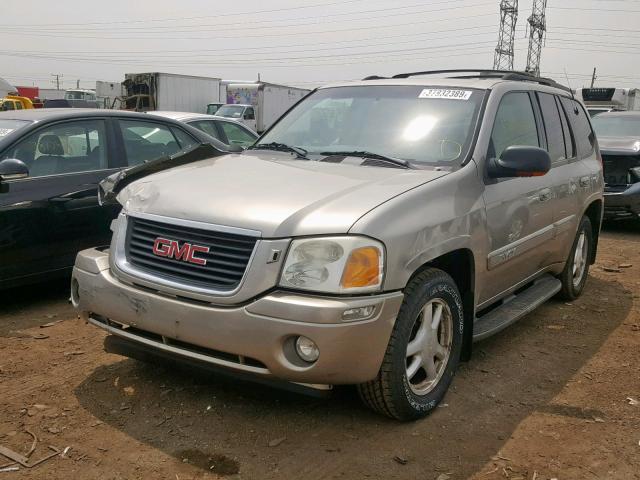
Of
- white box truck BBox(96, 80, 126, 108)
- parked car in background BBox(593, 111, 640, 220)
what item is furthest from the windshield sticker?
white box truck BBox(96, 80, 126, 108)

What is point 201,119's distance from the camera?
28.9 ft

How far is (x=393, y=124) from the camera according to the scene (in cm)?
396

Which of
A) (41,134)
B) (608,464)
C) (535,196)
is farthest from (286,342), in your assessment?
(41,134)

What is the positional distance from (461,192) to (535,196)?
1037 mm

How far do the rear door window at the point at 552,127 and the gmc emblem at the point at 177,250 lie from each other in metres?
2.89

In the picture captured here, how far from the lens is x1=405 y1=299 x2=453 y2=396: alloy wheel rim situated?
10.6 ft

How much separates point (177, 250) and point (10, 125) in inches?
114

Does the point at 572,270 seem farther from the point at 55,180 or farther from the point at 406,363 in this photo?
the point at 55,180

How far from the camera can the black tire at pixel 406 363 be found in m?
3.00

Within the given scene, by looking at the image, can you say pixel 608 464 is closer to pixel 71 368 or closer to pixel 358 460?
pixel 358 460

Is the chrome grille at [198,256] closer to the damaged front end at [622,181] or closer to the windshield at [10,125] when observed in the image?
the windshield at [10,125]

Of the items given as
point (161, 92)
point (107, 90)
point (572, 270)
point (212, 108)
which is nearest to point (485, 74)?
point (572, 270)

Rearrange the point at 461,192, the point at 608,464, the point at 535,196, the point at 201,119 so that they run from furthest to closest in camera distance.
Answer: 1. the point at 201,119
2. the point at 535,196
3. the point at 461,192
4. the point at 608,464

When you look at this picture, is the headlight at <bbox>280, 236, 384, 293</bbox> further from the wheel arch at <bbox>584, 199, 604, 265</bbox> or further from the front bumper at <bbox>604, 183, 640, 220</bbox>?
the front bumper at <bbox>604, 183, 640, 220</bbox>
